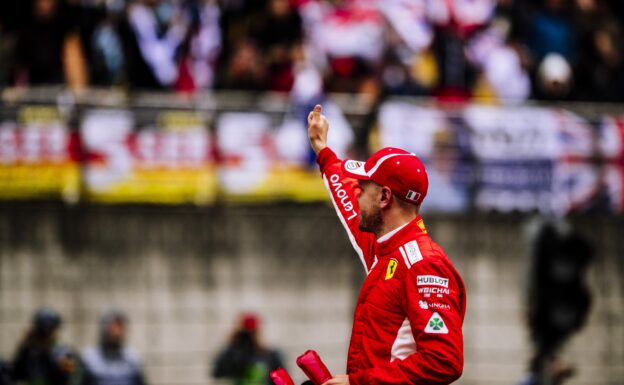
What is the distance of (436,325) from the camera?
5180mm

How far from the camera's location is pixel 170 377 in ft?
40.7

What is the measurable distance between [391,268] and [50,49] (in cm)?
854

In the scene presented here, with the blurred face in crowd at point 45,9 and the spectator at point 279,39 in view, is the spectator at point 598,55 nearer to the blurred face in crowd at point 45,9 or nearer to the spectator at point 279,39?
the spectator at point 279,39

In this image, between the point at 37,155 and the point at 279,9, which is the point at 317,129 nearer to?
the point at 37,155

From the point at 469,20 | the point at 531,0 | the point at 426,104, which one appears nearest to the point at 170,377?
the point at 426,104

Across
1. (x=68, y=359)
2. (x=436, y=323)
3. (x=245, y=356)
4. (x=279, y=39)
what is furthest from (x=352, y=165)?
(x=279, y=39)

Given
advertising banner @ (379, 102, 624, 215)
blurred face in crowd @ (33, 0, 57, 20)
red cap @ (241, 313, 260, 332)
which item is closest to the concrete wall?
advertising banner @ (379, 102, 624, 215)

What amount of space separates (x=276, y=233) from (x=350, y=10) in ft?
9.49

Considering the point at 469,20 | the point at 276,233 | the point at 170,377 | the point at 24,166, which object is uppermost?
the point at 469,20

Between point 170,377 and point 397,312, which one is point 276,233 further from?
point 397,312

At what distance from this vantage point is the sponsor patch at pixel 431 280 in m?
5.27

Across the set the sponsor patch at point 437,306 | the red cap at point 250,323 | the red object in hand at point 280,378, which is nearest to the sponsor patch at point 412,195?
the sponsor patch at point 437,306

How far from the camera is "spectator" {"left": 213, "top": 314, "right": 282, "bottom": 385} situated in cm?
1189

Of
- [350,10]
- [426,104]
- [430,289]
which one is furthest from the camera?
[350,10]
